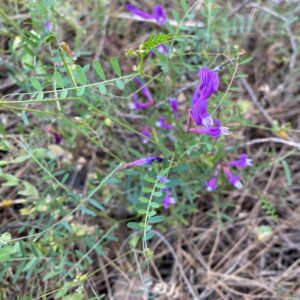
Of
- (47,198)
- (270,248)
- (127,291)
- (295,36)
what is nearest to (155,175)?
(47,198)

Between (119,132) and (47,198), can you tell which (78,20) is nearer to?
(119,132)

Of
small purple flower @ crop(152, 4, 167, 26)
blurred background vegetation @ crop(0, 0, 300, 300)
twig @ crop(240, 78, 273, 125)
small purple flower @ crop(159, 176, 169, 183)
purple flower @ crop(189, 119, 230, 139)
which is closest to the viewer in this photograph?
purple flower @ crop(189, 119, 230, 139)

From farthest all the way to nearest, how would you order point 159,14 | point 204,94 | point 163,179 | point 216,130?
point 159,14
point 163,179
point 216,130
point 204,94

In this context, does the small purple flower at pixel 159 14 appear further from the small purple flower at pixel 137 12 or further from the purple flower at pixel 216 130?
the purple flower at pixel 216 130

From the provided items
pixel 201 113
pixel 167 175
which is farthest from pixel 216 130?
pixel 167 175

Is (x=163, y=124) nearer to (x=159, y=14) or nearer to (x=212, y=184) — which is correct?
(x=212, y=184)

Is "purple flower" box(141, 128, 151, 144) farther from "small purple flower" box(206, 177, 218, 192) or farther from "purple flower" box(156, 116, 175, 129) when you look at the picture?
"small purple flower" box(206, 177, 218, 192)

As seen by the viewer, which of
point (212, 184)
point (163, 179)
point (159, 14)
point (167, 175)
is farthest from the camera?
point (159, 14)

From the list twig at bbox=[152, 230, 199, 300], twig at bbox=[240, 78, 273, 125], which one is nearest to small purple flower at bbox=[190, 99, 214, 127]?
twig at bbox=[152, 230, 199, 300]
